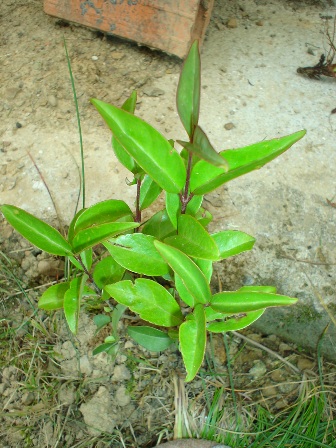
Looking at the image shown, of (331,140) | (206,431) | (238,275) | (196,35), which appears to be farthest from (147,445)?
(196,35)

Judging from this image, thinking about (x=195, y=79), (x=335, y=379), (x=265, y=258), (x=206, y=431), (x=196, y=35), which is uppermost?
(x=195, y=79)

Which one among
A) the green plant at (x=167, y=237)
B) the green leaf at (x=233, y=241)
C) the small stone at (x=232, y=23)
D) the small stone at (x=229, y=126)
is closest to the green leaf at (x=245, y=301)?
the green plant at (x=167, y=237)

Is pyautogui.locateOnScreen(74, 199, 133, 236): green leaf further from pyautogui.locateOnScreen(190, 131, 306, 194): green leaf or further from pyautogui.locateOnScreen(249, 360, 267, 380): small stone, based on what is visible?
pyautogui.locateOnScreen(249, 360, 267, 380): small stone

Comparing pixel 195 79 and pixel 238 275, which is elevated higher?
pixel 195 79

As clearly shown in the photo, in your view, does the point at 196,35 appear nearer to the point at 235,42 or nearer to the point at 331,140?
the point at 235,42

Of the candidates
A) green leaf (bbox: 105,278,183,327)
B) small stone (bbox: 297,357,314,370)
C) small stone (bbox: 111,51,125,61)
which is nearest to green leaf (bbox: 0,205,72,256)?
green leaf (bbox: 105,278,183,327)

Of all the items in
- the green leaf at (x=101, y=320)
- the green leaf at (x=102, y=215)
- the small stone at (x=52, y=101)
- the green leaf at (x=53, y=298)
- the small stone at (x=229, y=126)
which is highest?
the green leaf at (x=102, y=215)

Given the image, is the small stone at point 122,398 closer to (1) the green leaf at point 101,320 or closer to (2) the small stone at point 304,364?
(1) the green leaf at point 101,320
